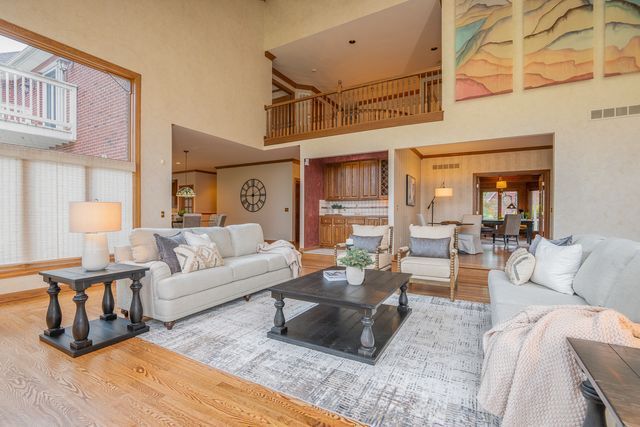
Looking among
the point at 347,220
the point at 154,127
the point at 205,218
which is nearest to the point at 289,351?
the point at 154,127

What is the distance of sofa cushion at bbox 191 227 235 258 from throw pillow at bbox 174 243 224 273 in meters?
0.59

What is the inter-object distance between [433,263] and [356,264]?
1718mm

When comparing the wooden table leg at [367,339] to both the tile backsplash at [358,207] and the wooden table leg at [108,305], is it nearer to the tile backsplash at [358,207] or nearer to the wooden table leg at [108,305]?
the wooden table leg at [108,305]

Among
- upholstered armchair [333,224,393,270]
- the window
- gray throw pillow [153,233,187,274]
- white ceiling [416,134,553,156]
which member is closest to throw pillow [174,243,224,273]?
gray throw pillow [153,233,187,274]

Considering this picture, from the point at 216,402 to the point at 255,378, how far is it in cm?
31

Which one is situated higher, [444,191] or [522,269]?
[444,191]

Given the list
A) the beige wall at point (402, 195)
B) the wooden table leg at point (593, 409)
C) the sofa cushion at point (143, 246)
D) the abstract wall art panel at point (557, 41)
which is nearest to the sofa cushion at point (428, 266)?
the beige wall at point (402, 195)

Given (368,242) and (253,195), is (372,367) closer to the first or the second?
(368,242)

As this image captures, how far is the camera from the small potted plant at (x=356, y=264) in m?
2.77

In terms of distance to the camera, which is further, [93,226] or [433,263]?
[433,263]

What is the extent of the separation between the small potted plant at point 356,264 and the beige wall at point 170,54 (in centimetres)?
405

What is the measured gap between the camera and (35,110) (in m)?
4.12

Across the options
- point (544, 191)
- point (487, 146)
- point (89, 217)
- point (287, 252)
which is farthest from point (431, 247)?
point (544, 191)

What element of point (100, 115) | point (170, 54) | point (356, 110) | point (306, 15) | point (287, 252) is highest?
point (306, 15)
